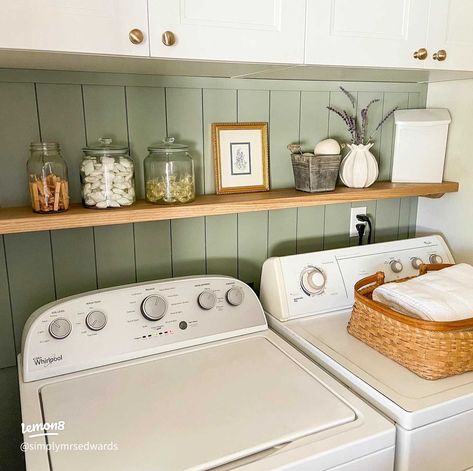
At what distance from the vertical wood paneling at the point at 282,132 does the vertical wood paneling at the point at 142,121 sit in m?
0.38

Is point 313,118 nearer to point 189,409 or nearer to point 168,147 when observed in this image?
point 168,147

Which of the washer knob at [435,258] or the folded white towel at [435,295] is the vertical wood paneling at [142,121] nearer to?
the folded white towel at [435,295]

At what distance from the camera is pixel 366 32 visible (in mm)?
1195

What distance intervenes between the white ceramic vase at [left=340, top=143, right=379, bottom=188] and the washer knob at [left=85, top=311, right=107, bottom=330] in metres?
0.91

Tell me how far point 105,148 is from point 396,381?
3.10ft

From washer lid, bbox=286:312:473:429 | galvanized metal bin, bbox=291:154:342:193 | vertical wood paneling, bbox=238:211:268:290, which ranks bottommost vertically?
washer lid, bbox=286:312:473:429

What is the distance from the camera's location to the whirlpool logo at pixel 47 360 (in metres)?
1.15

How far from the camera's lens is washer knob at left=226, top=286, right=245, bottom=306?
4.50 ft

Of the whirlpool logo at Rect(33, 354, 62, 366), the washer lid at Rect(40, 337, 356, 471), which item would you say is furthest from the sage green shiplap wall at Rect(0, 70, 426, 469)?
the washer lid at Rect(40, 337, 356, 471)

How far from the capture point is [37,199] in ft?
3.74

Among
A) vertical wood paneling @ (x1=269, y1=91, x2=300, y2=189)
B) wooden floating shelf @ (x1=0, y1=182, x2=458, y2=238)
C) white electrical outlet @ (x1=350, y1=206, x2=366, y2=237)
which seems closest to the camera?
wooden floating shelf @ (x1=0, y1=182, x2=458, y2=238)

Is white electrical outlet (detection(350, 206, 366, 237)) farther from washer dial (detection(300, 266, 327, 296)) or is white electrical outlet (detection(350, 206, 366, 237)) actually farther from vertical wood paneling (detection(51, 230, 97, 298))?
vertical wood paneling (detection(51, 230, 97, 298))

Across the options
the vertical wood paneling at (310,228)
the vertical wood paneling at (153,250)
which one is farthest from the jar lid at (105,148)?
the vertical wood paneling at (310,228)

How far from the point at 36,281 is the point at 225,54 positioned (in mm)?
811
